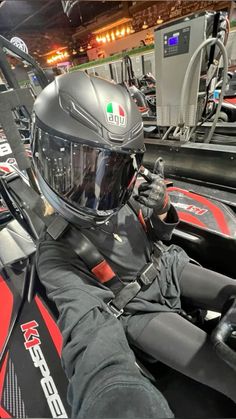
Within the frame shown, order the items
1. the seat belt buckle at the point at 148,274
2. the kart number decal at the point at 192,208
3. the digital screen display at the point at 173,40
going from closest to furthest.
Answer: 1. the seat belt buckle at the point at 148,274
2. the kart number decal at the point at 192,208
3. the digital screen display at the point at 173,40

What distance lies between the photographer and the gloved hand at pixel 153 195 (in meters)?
0.85

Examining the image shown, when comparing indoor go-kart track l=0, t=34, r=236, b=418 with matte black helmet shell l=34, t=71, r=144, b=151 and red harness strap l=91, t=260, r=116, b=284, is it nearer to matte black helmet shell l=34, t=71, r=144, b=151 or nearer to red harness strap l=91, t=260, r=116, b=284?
red harness strap l=91, t=260, r=116, b=284

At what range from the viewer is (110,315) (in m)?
0.65

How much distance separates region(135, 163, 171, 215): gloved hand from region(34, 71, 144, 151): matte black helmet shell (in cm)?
17

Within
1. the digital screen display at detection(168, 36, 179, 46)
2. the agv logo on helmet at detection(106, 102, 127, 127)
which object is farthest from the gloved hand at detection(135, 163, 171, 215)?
the digital screen display at detection(168, 36, 179, 46)

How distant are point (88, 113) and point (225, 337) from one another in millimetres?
651

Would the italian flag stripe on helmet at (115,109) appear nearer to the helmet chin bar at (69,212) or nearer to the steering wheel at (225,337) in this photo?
the helmet chin bar at (69,212)

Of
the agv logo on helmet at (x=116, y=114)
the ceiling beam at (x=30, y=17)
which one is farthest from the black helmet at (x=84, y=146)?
the ceiling beam at (x=30, y=17)

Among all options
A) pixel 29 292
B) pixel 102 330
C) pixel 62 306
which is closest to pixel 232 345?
pixel 102 330

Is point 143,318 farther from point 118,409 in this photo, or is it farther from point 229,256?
point 229,256

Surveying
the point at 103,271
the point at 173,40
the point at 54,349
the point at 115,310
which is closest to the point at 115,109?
the point at 103,271

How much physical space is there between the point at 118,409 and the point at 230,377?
319 mm

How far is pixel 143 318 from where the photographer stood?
76 cm

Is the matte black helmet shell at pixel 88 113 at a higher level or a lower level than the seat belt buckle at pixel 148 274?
higher
